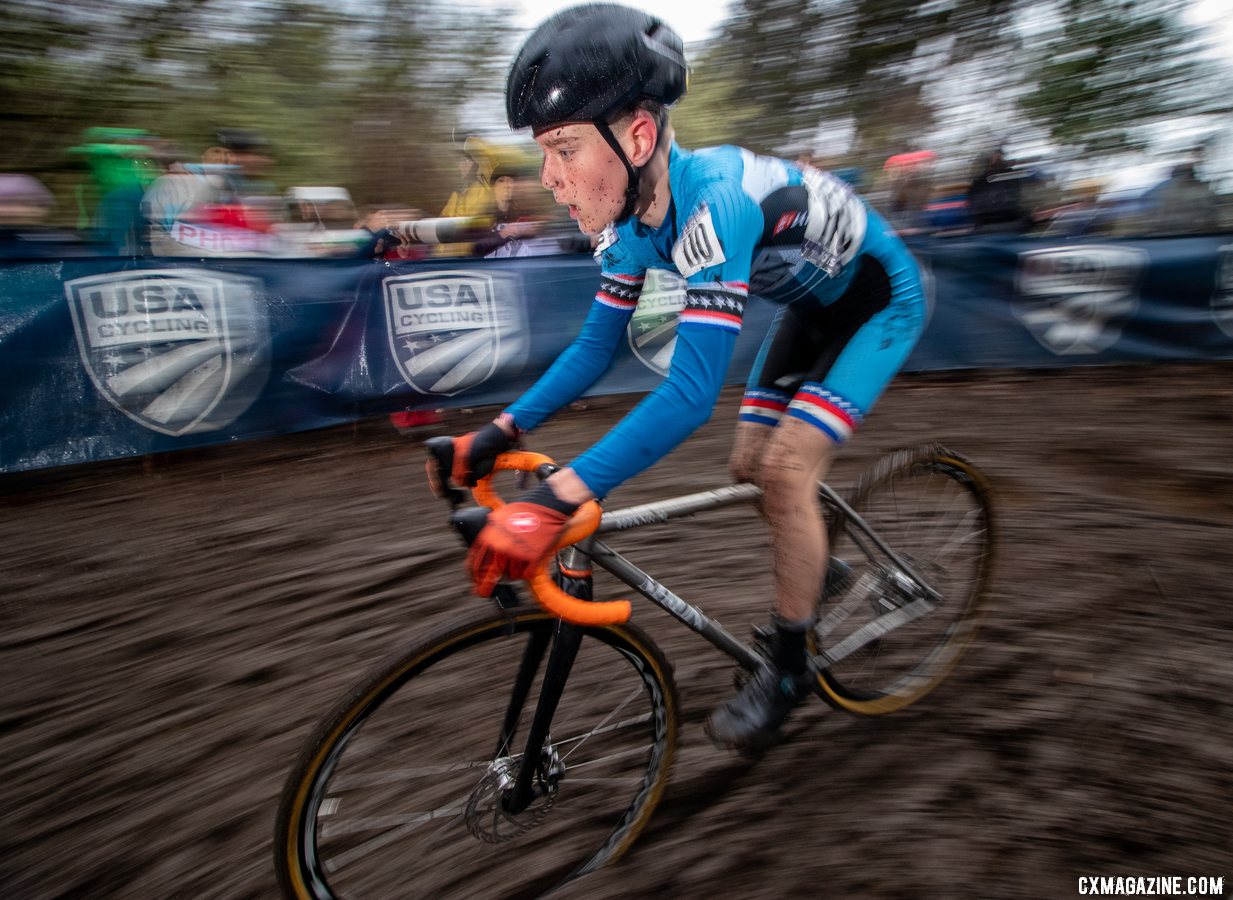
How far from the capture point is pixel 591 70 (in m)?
1.75

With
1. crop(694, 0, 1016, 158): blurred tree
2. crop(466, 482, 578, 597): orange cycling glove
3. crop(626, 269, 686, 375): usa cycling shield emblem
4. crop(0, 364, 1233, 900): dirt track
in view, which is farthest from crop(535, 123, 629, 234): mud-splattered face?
crop(694, 0, 1016, 158): blurred tree

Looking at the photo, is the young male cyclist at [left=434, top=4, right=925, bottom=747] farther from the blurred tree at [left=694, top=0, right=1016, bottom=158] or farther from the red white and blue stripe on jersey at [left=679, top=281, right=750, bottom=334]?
the blurred tree at [left=694, top=0, right=1016, bottom=158]

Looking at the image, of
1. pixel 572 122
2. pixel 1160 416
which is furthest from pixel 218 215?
pixel 1160 416

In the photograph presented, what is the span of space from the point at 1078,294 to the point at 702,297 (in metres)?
7.50

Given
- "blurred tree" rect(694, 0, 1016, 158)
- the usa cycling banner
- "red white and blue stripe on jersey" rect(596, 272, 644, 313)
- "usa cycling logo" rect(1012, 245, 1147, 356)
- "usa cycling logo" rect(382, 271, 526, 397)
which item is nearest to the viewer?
"red white and blue stripe on jersey" rect(596, 272, 644, 313)

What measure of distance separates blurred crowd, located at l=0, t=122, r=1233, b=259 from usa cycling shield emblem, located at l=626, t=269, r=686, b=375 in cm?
85

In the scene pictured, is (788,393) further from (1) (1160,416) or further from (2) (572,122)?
(1) (1160,416)

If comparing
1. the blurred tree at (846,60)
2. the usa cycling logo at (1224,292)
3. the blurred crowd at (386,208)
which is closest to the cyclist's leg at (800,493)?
the blurred crowd at (386,208)

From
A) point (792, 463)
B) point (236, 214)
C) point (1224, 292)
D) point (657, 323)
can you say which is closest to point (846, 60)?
point (1224, 292)

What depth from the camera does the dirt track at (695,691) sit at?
6.94ft

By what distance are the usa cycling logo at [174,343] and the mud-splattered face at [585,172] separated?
4.54 metres

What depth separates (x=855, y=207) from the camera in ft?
7.41

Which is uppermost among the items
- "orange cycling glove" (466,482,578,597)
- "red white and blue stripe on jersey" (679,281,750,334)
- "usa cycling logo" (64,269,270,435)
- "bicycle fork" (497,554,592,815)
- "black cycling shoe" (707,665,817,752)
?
"red white and blue stripe on jersey" (679,281,750,334)

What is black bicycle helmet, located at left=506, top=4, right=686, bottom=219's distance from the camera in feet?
5.76
